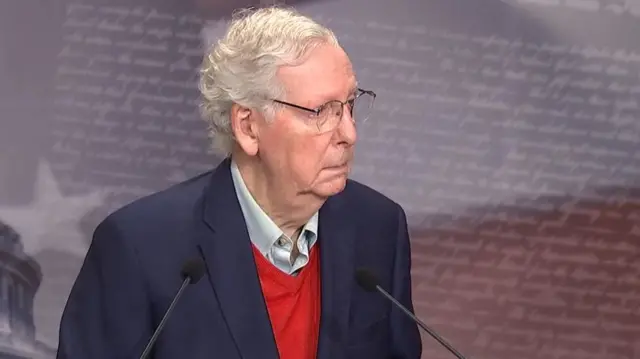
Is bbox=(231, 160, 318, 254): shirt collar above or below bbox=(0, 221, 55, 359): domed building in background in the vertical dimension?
above

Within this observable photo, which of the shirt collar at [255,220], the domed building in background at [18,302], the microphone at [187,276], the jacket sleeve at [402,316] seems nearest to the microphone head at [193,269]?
the microphone at [187,276]

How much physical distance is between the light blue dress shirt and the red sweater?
10mm

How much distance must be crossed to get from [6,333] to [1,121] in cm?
43

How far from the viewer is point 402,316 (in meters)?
1.26

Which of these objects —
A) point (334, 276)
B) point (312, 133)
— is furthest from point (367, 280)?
point (312, 133)

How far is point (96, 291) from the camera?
112cm

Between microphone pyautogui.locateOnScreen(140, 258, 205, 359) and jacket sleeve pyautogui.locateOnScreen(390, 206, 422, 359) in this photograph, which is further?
jacket sleeve pyautogui.locateOnScreen(390, 206, 422, 359)

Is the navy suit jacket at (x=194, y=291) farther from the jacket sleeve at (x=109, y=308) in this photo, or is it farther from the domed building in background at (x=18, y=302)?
the domed building in background at (x=18, y=302)

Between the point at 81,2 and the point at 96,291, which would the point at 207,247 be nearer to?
the point at 96,291

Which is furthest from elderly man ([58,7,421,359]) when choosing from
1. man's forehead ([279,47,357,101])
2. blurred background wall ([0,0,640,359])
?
blurred background wall ([0,0,640,359])

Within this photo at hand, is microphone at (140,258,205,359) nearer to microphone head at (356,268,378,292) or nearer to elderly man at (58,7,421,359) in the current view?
elderly man at (58,7,421,359)

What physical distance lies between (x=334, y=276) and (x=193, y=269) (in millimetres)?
211

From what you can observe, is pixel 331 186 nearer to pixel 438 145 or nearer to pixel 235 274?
pixel 235 274

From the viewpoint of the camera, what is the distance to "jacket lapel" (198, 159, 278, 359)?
1.12m
